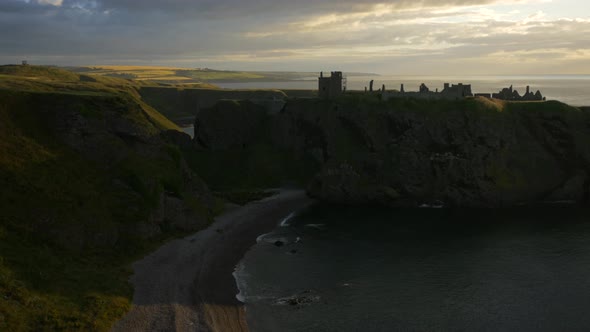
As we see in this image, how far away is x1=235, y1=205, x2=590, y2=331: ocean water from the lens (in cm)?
5291

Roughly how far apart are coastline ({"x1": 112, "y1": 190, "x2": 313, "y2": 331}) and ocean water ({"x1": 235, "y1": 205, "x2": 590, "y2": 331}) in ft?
7.26

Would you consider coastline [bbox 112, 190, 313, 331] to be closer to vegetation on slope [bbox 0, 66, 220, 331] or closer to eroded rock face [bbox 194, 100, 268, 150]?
vegetation on slope [bbox 0, 66, 220, 331]

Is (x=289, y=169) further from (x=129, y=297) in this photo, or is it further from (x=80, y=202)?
(x=129, y=297)

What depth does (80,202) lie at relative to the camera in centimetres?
6881

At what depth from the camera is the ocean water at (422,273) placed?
52.9 metres

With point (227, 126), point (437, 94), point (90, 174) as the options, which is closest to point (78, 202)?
point (90, 174)

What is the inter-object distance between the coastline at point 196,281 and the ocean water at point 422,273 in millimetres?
2212

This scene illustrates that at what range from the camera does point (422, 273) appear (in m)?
65.8

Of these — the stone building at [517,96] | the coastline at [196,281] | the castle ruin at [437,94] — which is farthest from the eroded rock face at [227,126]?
the stone building at [517,96]

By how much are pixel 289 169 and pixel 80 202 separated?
60640mm

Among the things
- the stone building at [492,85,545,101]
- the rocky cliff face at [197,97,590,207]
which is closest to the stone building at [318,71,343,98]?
the rocky cliff face at [197,97,590,207]

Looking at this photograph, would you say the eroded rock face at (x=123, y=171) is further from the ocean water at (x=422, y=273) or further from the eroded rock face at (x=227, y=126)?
the eroded rock face at (x=227, y=126)

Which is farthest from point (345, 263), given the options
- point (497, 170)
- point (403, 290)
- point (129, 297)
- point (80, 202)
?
point (497, 170)

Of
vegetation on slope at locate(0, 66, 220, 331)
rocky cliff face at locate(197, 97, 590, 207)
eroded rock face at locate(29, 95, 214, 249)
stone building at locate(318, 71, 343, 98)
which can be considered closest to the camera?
vegetation on slope at locate(0, 66, 220, 331)
